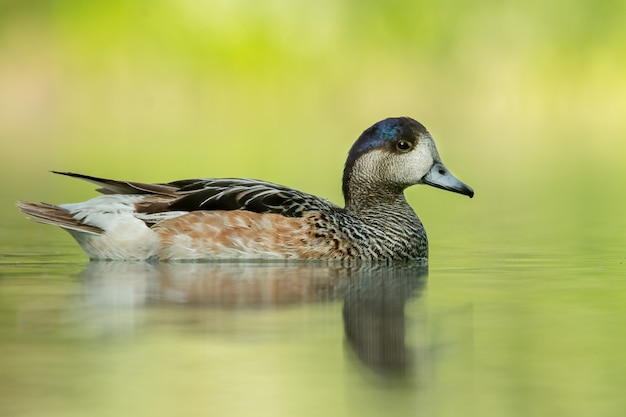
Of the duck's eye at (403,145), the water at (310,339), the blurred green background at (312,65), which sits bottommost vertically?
the water at (310,339)

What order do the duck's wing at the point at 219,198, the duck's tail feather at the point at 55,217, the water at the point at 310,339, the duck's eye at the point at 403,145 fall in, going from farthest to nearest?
the duck's eye at the point at 403,145 < the duck's wing at the point at 219,198 < the duck's tail feather at the point at 55,217 < the water at the point at 310,339

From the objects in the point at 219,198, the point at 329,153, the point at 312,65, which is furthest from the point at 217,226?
the point at 312,65

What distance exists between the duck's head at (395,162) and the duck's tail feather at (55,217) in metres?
2.09

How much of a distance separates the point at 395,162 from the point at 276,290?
2402mm

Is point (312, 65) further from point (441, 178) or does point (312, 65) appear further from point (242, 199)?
point (242, 199)

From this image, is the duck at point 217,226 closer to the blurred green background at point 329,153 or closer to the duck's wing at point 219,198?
the duck's wing at point 219,198

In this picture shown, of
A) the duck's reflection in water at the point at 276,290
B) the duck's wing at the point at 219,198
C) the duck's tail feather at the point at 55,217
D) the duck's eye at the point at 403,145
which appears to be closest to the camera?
the duck's reflection in water at the point at 276,290

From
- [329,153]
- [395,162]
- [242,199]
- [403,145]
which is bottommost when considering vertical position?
[242,199]

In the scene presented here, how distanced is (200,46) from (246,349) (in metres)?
30.6

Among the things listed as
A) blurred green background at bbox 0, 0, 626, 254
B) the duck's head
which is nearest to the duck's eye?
the duck's head

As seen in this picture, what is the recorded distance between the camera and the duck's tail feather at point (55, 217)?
10227 millimetres

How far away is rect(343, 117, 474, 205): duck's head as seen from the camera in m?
11.0

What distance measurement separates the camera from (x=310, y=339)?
23.8ft

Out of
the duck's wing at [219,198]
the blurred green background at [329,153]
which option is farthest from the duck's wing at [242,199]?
the blurred green background at [329,153]
